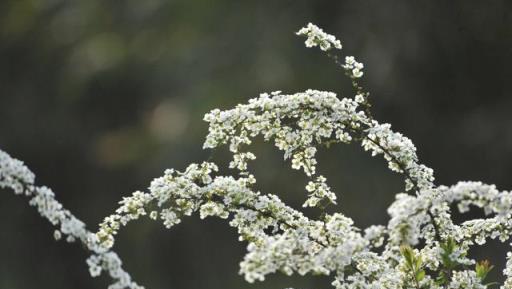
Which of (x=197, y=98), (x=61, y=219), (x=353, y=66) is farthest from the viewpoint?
(x=197, y=98)

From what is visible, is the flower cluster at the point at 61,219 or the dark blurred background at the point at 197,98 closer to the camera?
the flower cluster at the point at 61,219

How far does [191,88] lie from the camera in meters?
9.05

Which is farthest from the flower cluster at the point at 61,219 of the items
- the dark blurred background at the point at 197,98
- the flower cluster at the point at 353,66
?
the dark blurred background at the point at 197,98

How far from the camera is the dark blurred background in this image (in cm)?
828

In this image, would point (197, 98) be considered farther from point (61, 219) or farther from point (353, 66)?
point (61, 219)

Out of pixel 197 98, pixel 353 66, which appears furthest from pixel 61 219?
pixel 197 98

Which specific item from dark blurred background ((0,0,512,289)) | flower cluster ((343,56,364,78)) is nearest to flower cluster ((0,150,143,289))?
flower cluster ((343,56,364,78))

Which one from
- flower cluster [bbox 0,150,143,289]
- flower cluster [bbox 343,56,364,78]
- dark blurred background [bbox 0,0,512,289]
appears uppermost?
dark blurred background [bbox 0,0,512,289]

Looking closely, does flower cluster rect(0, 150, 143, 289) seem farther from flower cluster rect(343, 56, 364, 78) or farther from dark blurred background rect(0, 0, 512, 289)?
dark blurred background rect(0, 0, 512, 289)

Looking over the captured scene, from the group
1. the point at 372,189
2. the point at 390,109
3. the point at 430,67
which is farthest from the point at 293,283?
the point at 430,67

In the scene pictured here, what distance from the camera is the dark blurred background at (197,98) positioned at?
8.28m

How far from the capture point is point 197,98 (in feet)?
29.0

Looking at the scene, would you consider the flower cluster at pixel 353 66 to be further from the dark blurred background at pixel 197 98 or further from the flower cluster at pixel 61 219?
the dark blurred background at pixel 197 98

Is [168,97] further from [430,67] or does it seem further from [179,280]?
[430,67]
